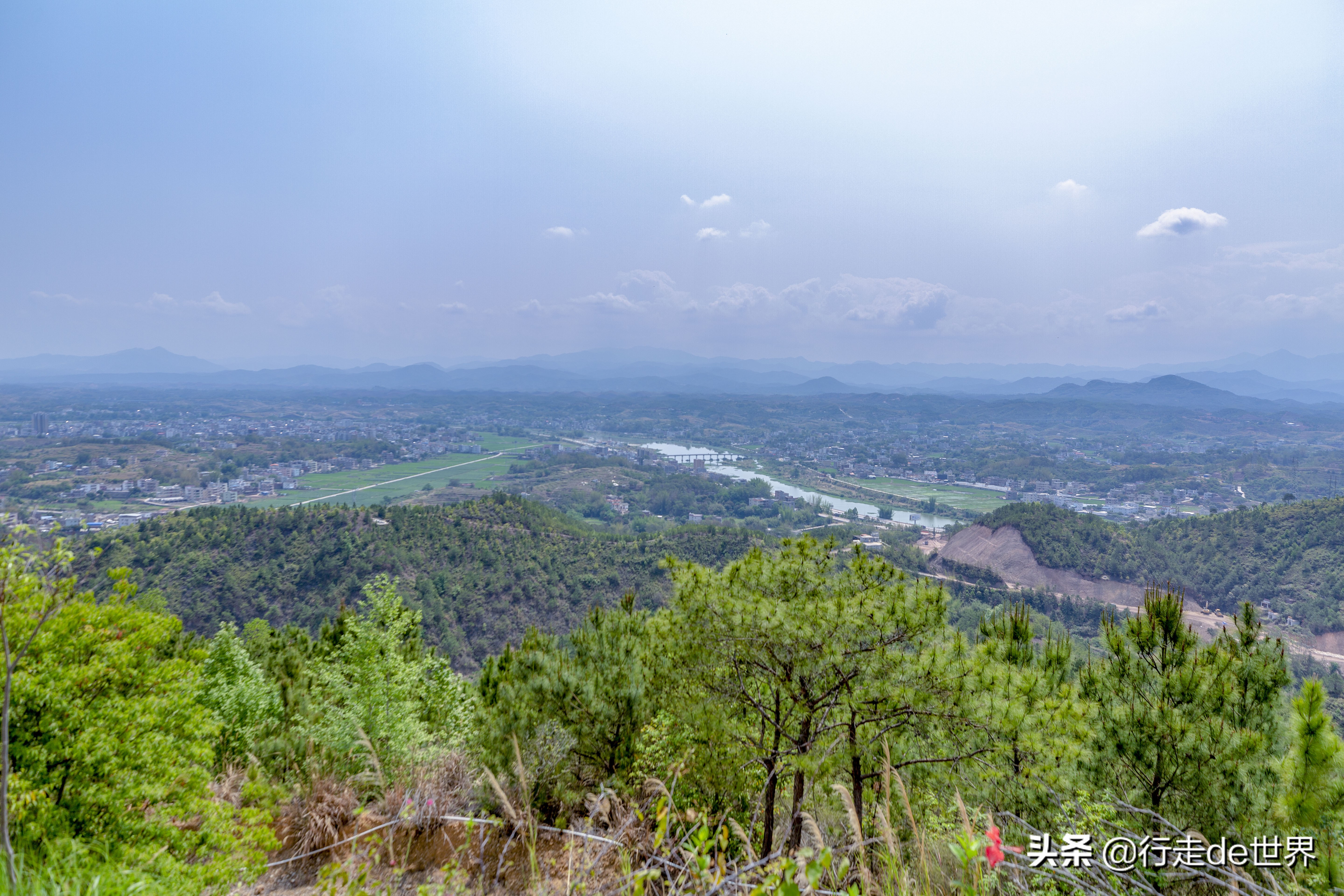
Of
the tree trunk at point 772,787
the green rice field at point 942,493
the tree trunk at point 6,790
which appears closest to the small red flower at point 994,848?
the tree trunk at point 6,790

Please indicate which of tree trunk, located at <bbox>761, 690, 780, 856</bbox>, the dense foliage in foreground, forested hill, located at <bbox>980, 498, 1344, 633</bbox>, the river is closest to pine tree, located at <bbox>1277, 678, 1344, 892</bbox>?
the dense foliage in foreground

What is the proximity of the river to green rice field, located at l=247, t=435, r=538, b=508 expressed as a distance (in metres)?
52.9

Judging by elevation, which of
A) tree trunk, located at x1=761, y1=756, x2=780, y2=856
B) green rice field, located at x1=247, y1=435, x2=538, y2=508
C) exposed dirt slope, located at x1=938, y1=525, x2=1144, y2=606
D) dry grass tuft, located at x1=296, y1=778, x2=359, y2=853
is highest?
tree trunk, located at x1=761, y1=756, x2=780, y2=856

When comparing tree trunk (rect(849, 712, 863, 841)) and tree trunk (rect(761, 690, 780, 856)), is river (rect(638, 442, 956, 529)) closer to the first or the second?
tree trunk (rect(849, 712, 863, 841))

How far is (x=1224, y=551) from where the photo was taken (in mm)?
65250

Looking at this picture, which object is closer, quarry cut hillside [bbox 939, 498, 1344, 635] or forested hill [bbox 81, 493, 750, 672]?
forested hill [bbox 81, 493, 750, 672]

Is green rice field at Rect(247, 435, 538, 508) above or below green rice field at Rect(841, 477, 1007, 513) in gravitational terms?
above

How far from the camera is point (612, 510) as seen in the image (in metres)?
110

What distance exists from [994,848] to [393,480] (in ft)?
460

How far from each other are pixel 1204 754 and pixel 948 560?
2949 inches

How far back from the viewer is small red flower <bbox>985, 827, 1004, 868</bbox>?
1.66 meters

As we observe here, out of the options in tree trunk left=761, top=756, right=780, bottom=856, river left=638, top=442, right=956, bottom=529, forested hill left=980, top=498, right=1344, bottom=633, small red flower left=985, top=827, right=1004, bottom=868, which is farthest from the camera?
river left=638, top=442, right=956, bottom=529

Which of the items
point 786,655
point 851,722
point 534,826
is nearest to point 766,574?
point 786,655

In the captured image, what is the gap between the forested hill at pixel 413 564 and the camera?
51.5 meters
